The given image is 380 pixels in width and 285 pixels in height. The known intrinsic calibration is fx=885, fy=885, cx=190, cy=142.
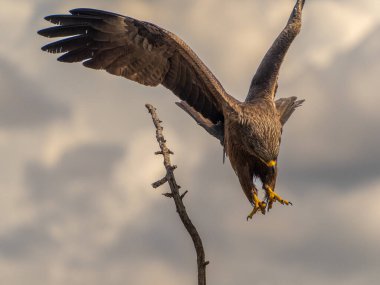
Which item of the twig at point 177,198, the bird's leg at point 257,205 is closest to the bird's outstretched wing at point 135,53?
the bird's leg at point 257,205

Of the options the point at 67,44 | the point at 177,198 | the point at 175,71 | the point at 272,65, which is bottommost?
the point at 177,198

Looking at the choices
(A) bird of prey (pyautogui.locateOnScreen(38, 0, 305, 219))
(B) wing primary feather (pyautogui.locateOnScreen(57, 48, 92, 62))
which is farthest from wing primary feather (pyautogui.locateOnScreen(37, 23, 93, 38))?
(B) wing primary feather (pyautogui.locateOnScreen(57, 48, 92, 62))

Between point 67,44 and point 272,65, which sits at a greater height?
point 272,65

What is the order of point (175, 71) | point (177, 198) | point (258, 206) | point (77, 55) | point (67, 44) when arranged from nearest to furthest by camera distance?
point (177, 198)
point (258, 206)
point (67, 44)
point (77, 55)
point (175, 71)

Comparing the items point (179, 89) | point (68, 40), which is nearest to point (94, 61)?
point (68, 40)

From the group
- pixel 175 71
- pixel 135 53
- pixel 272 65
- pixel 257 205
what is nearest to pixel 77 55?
pixel 135 53

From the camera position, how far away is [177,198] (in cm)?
864

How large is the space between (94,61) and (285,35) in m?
3.11

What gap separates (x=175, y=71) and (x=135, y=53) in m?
0.61

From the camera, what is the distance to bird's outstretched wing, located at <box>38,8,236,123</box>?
11.8 meters

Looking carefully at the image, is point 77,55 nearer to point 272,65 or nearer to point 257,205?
point 272,65

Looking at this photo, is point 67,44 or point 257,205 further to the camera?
point 67,44

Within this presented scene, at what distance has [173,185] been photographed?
346 inches

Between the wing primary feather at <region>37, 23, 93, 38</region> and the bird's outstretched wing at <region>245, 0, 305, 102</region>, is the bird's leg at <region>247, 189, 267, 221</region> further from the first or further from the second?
the wing primary feather at <region>37, 23, 93, 38</region>
